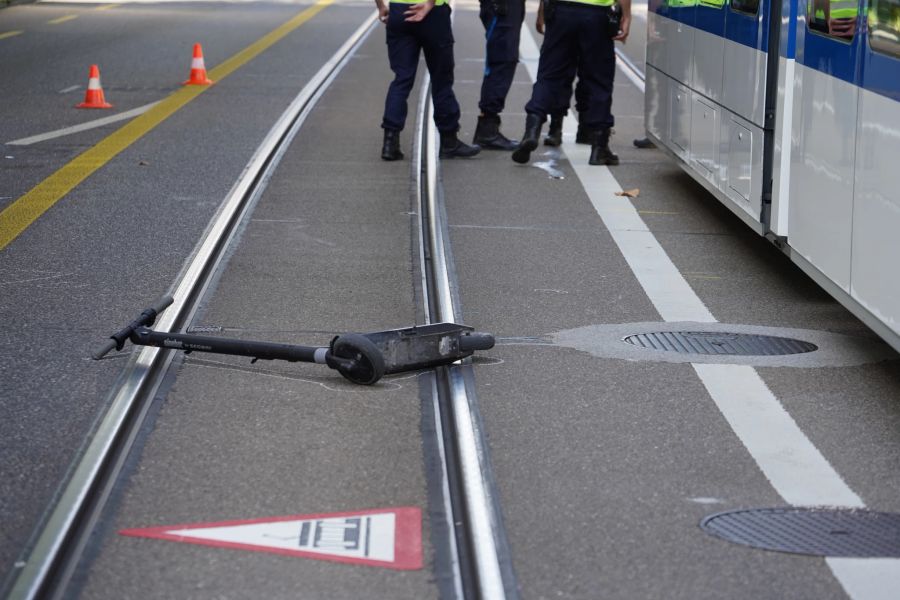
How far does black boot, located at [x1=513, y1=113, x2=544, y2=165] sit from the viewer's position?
10.9 meters

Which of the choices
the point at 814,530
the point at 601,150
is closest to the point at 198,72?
the point at 601,150

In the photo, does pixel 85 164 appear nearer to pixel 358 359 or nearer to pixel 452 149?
pixel 452 149

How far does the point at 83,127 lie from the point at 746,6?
6543mm

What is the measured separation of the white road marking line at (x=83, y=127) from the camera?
38.3 feet

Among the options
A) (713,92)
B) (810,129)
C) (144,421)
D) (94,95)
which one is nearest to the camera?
(144,421)

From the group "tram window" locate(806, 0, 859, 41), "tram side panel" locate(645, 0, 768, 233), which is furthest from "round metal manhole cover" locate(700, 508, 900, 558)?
"tram side panel" locate(645, 0, 768, 233)

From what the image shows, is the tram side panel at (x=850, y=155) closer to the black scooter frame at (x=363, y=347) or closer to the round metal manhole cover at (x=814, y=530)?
the round metal manhole cover at (x=814, y=530)

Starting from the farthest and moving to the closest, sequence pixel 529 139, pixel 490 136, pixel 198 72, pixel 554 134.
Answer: pixel 198 72 → pixel 554 134 → pixel 490 136 → pixel 529 139

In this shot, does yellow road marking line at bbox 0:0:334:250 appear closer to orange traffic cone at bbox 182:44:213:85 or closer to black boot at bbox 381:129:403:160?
orange traffic cone at bbox 182:44:213:85

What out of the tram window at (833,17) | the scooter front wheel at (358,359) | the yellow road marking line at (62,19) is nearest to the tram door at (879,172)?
the tram window at (833,17)

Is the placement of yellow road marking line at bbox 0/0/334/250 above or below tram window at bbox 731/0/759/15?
below

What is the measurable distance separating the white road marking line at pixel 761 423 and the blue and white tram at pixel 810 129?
1.50 feet

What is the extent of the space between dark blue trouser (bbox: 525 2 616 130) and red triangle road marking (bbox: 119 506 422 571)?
6839mm

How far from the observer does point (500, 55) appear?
462 inches
